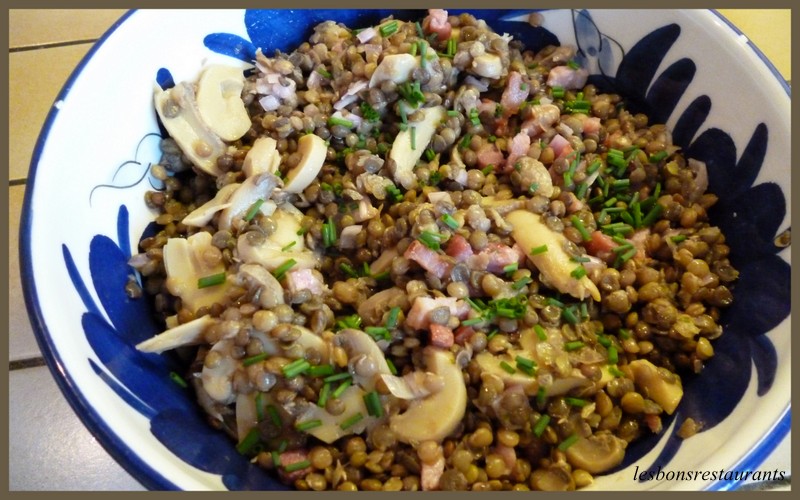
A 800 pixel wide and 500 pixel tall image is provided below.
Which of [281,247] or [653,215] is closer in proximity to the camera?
[281,247]

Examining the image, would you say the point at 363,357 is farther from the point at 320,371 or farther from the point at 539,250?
the point at 539,250

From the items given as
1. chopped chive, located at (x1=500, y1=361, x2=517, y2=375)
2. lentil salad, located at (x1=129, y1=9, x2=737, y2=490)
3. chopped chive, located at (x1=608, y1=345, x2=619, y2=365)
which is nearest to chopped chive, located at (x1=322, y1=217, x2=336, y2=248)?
lentil salad, located at (x1=129, y1=9, x2=737, y2=490)

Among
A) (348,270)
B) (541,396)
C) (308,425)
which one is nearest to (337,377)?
(308,425)

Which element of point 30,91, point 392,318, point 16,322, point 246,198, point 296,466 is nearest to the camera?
point 296,466

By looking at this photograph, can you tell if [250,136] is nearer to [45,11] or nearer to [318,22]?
[318,22]


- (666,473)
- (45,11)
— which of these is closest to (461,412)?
(666,473)

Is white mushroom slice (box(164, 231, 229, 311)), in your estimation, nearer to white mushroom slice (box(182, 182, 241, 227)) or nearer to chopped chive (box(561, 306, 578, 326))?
white mushroom slice (box(182, 182, 241, 227))
